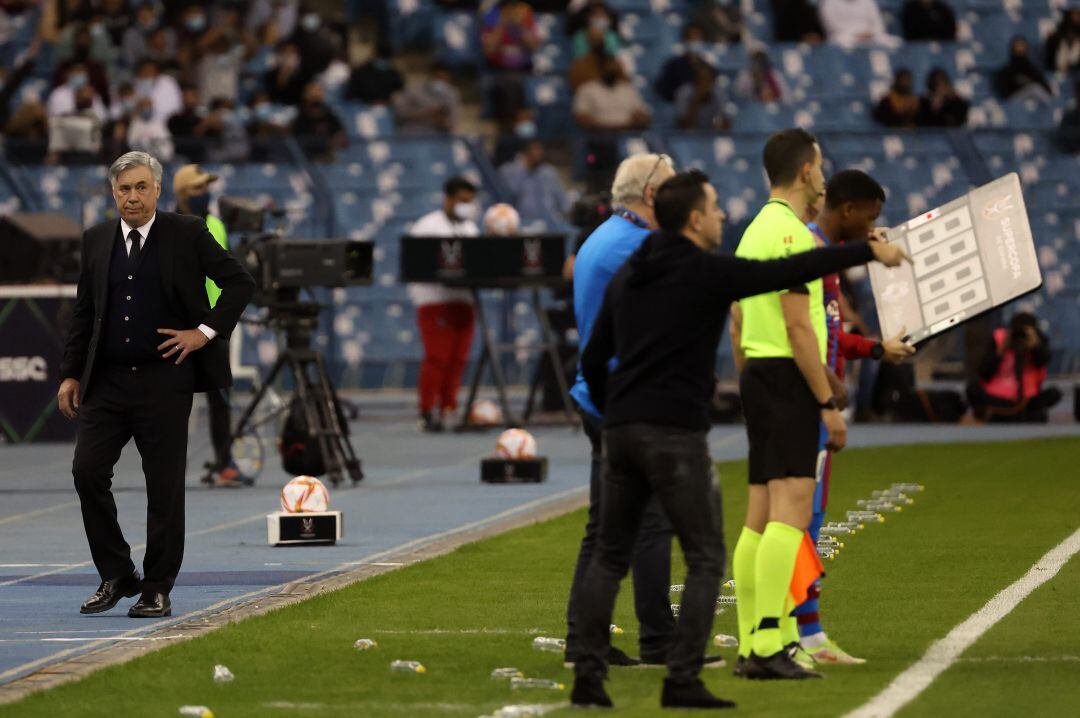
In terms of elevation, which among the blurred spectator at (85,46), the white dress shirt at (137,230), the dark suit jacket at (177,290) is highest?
the blurred spectator at (85,46)

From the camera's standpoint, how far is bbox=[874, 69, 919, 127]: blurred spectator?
30.3m

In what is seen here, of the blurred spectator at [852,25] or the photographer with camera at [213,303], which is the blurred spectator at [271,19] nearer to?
the blurred spectator at [852,25]

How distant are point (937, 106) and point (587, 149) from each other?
528 cm

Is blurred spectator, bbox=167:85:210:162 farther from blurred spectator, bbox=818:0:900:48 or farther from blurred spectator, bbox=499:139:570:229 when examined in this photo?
blurred spectator, bbox=818:0:900:48

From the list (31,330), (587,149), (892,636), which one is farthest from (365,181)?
(892,636)

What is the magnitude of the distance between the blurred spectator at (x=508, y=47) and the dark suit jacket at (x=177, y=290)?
1996 centimetres

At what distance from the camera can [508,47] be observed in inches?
1225

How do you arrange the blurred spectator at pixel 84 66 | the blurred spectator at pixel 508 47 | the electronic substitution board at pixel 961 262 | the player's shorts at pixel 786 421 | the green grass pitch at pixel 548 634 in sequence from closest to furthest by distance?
the green grass pitch at pixel 548 634
the player's shorts at pixel 786 421
the electronic substitution board at pixel 961 262
the blurred spectator at pixel 84 66
the blurred spectator at pixel 508 47

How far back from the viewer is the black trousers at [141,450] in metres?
10.7

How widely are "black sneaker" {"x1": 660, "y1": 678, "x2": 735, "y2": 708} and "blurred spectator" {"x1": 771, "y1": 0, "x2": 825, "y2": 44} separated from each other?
25.4m

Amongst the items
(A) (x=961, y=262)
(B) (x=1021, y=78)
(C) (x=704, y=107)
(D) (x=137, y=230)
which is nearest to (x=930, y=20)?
(B) (x=1021, y=78)

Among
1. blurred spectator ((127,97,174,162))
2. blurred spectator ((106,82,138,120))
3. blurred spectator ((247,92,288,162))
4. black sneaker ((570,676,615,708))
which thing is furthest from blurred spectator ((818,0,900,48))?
black sneaker ((570,676,615,708))

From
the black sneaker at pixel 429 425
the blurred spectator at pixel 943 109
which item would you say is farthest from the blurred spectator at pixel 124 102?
the blurred spectator at pixel 943 109

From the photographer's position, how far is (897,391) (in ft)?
80.5
